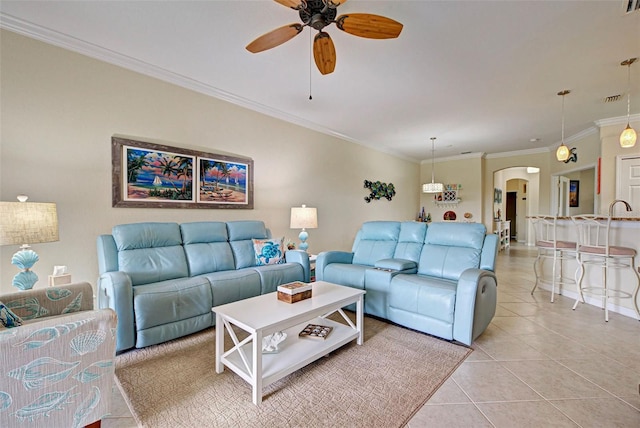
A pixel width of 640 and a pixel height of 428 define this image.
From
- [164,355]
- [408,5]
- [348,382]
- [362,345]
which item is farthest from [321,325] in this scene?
[408,5]

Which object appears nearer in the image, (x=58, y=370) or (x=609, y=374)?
(x=58, y=370)

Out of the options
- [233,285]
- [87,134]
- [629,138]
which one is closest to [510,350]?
[233,285]

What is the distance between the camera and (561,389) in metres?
1.81

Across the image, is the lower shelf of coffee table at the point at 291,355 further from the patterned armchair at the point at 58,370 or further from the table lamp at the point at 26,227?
the table lamp at the point at 26,227

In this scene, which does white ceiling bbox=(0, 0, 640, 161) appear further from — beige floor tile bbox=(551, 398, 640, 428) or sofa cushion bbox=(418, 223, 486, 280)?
beige floor tile bbox=(551, 398, 640, 428)

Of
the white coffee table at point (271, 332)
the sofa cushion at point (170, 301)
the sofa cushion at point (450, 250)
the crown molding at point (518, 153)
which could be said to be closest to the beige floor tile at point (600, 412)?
the sofa cushion at point (450, 250)

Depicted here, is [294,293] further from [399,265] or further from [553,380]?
[553,380]

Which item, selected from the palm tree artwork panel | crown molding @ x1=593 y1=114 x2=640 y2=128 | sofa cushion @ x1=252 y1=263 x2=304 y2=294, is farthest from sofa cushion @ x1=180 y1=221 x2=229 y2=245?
crown molding @ x1=593 y1=114 x2=640 y2=128

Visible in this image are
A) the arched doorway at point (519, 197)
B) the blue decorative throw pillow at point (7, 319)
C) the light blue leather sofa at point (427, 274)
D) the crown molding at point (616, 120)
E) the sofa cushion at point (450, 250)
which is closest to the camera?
the blue decorative throw pillow at point (7, 319)

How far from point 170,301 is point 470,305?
252cm

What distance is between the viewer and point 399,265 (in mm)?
2912

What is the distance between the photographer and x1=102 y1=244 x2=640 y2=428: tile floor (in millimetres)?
1556

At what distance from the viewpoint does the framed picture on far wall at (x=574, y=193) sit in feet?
21.7

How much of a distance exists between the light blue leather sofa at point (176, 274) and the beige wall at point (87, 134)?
1.06 feet
